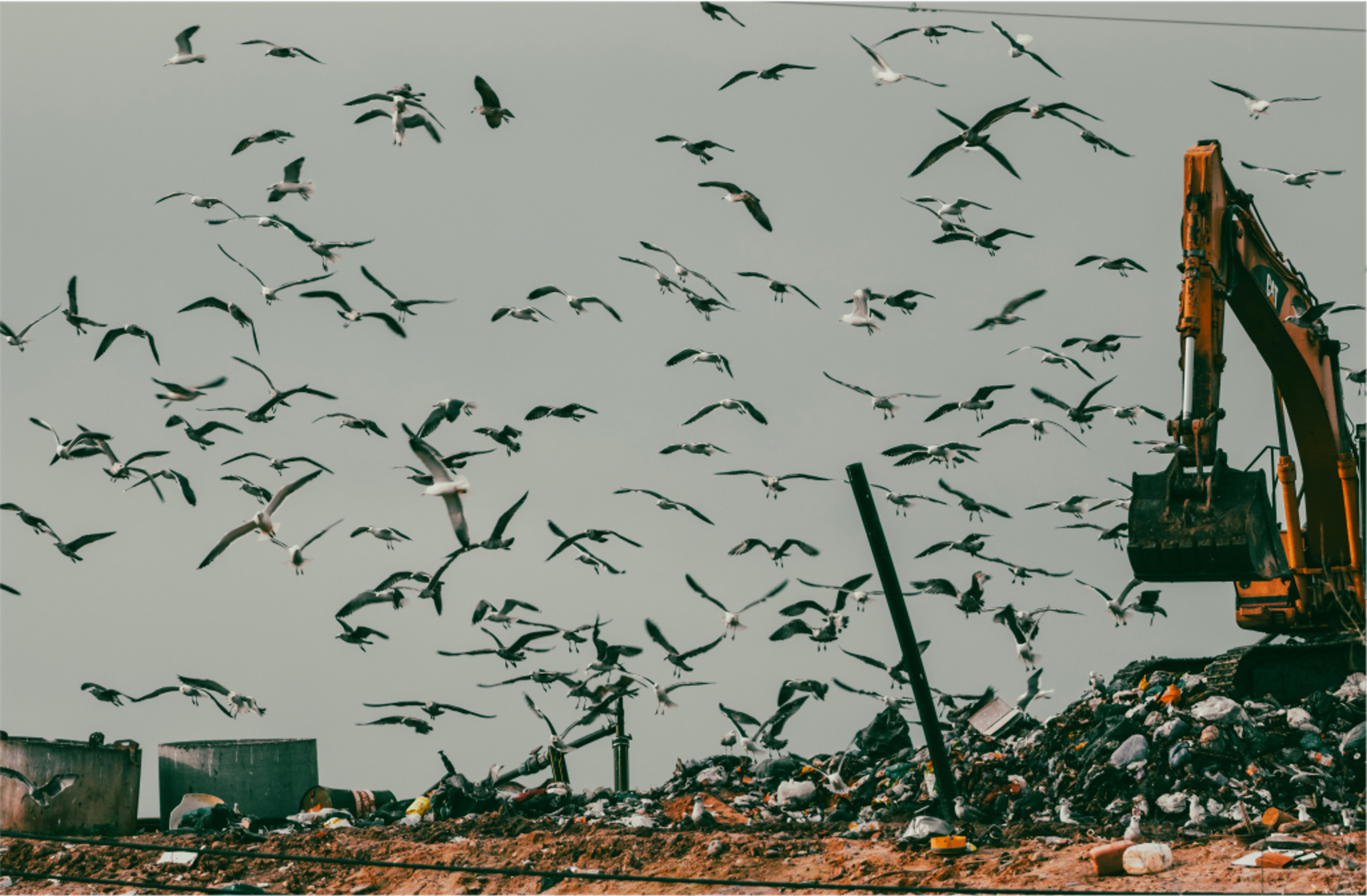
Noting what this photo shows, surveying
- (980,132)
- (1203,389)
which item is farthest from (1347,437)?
(980,132)

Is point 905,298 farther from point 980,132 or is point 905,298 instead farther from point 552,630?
point 552,630

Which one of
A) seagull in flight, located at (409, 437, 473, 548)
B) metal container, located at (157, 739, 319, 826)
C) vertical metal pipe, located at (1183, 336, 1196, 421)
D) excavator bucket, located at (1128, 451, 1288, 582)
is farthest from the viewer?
metal container, located at (157, 739, 319, 826)

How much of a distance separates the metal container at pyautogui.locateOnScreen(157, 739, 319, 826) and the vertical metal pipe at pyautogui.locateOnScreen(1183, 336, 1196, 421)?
463 inches

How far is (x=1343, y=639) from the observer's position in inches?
638

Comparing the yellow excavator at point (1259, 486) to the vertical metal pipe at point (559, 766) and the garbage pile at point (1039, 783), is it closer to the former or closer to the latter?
the garbage pile at point (1039, 783)

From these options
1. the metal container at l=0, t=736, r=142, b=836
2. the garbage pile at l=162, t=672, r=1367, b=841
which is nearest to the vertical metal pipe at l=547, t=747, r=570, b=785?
the garbage pile at l=162, t=672, r=1367, b=841

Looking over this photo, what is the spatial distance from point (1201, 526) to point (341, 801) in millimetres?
11431

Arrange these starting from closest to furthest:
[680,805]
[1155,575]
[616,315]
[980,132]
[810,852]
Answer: [1155,575], [810,852], [980,132], [680,805], [616,315]

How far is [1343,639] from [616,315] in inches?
353

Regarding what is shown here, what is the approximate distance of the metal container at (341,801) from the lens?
18312 mm

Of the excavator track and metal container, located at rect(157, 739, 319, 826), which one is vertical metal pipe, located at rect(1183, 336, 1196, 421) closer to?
the excavator track

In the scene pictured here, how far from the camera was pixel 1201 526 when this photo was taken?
11.9m

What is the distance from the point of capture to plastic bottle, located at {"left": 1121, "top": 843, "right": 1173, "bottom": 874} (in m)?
11.6

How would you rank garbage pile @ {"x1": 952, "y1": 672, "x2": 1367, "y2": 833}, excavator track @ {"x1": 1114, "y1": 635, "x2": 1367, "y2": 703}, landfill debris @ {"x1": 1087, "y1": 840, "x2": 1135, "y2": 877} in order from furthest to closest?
excavator track @ {"x1": 1114, "y1": 635, "x2": 1367, "y2": 703}, garbage pile @ {"x1": 952, "y1": 672, "x2": 1367, "y2": 833}, landfill debris @ {"x1": 1087, "y1": 840, "x2": 1135, "y2": 877}
